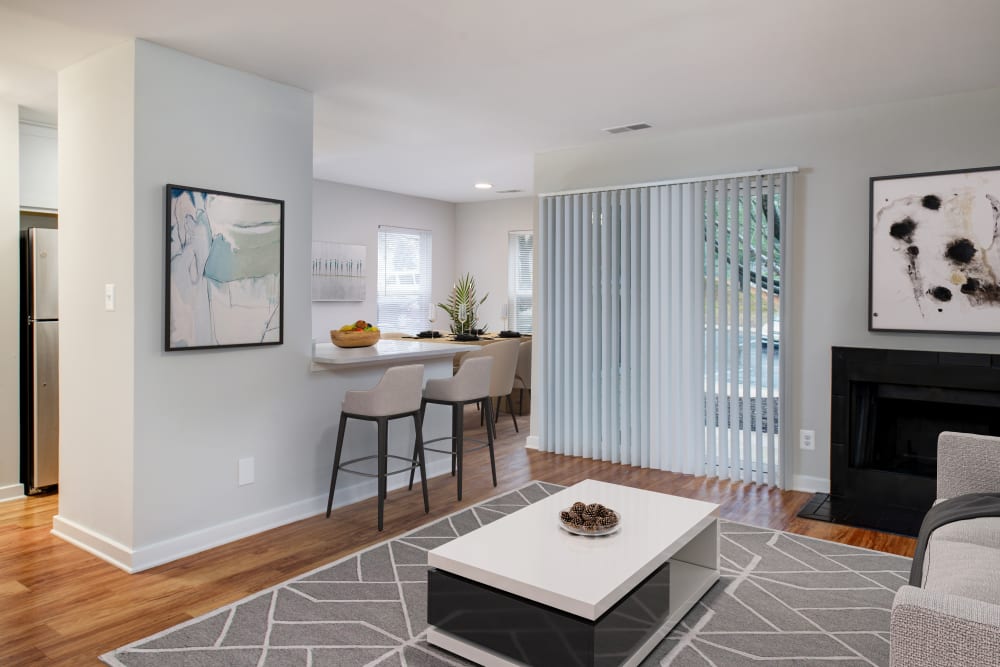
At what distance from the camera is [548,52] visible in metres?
3.17

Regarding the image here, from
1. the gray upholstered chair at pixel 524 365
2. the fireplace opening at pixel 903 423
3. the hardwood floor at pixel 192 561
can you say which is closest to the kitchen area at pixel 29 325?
the hardwood floor at pixel 192 561

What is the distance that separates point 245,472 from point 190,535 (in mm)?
396

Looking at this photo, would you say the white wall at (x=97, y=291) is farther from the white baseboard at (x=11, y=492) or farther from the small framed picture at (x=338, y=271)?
the small framed picture at (x=338, y=271)

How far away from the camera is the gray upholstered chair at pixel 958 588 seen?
4.26 ft

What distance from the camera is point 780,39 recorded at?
3010 mm

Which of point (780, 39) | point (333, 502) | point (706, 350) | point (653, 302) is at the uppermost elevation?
point (780, 39)

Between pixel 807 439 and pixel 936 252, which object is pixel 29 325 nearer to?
pixel 807 439

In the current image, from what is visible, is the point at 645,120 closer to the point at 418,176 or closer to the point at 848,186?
the point at 848,186

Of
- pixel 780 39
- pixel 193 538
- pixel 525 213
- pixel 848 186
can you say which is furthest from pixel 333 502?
pixel 525 213

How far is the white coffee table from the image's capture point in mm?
2033

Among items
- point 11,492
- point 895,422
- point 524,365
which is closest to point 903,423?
point 895,422

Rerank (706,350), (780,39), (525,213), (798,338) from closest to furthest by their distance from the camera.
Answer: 1. (780,39)
2. (798,338)
3. (706,350)
4. (525,213)

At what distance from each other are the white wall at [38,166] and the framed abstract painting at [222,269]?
6.13ft

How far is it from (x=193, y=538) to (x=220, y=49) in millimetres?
2358
